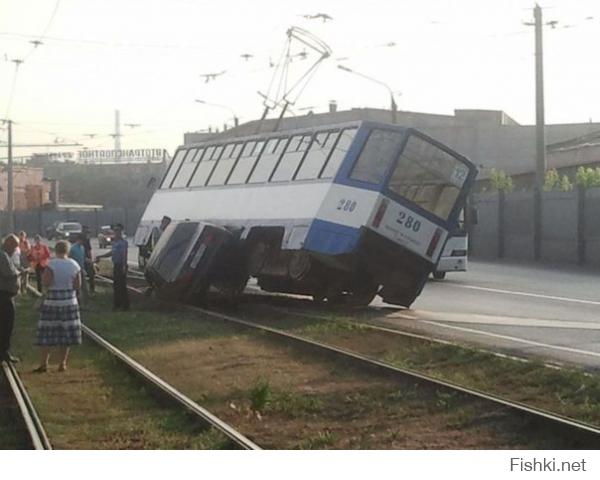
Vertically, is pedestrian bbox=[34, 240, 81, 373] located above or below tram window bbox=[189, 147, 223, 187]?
below

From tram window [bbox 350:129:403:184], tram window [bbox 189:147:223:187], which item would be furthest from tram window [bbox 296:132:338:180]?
tram window [bbox 189:147:223:187]

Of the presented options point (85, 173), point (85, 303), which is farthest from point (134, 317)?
point (85, 173)

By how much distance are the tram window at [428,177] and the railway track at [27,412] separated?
712 centimetres

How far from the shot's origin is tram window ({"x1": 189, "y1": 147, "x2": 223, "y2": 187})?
23922 millimetres

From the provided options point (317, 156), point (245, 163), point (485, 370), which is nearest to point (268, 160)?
point (245, 163)

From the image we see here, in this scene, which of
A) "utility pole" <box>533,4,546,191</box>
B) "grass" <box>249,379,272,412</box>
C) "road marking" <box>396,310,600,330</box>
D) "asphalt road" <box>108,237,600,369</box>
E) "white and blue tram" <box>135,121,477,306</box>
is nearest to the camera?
"grass" <box>249,379,272,412</box>

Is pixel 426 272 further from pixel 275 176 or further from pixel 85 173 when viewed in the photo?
pixel 85 173

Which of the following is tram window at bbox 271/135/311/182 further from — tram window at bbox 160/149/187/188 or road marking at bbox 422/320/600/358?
tram window at bbox 160/149/187/188

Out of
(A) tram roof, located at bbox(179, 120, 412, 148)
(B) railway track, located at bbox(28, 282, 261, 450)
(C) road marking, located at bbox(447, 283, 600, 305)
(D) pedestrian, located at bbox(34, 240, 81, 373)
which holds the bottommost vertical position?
(B) railway track, located at bbox(28, 282, 261, 450)

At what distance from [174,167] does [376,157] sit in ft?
27.4

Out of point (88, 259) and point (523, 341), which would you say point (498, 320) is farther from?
point (88, 259)

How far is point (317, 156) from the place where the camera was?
1959 centimetres

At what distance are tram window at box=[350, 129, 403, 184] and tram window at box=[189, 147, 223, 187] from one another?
561 cm

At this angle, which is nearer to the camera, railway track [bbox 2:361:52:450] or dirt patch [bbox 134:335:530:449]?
railway track [bbox 2:361:52:450]
